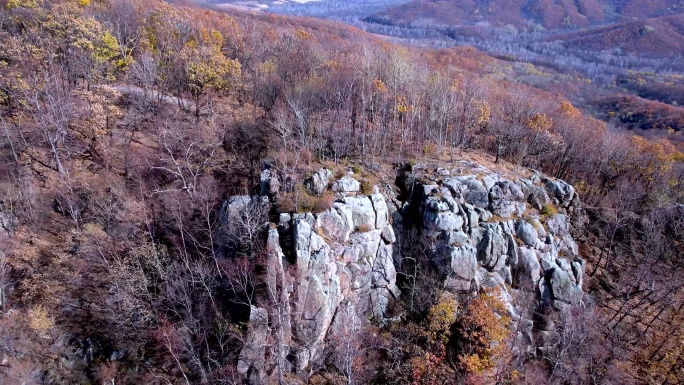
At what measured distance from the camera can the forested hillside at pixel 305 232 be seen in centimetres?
2956

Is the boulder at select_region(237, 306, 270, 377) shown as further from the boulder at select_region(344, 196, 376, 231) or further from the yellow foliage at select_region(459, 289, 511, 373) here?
the yellow foliage at select_region(459, 289, 511, 373)

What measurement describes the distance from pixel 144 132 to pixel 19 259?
20.3 meters

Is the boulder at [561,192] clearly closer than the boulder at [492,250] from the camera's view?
No

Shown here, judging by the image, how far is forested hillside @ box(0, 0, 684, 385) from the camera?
29562 millimetres

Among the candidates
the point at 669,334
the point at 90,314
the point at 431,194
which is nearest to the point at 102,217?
the point at 90,314

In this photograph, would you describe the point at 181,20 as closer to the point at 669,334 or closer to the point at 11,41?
the point at 11,41

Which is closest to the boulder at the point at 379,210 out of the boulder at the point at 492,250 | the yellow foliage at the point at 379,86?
the boulder at the point at 492,250

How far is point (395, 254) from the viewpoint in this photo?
35750mm

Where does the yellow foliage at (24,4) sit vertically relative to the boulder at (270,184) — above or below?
above

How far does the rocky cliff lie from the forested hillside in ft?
0.63

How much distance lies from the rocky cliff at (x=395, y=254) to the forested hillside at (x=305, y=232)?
0.19 meters

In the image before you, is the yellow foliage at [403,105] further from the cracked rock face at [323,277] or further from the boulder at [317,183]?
the boulder at [317,183]

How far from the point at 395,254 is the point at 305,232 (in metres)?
10.1

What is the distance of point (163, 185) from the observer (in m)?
39.2
